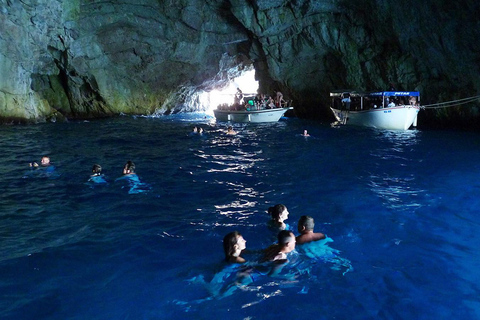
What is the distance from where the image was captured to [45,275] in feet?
16.6

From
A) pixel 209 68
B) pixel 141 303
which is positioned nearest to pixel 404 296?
pixel 141 303

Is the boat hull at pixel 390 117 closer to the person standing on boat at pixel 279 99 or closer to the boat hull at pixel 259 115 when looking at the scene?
the boat hull at pixel 259 115

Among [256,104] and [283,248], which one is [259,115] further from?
[283,248]

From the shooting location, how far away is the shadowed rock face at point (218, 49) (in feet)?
61.5

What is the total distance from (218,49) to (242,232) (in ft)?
89.6

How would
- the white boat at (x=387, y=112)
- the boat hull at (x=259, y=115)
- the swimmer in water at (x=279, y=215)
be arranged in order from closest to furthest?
1. the swimmer in water at (x=279, y=215)
2. the white boat at (x=387, y=112)
3. the boat hull at (x=259, y=115)

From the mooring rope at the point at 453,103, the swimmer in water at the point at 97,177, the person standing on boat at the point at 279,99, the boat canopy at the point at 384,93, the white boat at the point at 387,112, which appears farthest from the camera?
the person standing on boat at the point at 279,99

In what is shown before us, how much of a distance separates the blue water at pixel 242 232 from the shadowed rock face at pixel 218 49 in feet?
26.7

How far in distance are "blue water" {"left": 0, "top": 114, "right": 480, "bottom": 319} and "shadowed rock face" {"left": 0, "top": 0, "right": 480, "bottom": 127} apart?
320 inches

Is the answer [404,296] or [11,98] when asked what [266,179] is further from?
[11,98]

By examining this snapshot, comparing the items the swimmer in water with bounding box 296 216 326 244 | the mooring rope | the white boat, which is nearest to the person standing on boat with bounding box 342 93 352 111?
the white boat

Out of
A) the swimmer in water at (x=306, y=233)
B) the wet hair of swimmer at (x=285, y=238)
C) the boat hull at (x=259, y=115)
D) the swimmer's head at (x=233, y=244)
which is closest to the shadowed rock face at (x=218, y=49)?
the boat hull at (x=259, y=115)

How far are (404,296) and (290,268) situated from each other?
1.47 meters

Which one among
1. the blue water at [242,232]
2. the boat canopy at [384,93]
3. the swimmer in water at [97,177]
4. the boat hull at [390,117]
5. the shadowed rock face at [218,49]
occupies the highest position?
the shadowed rock face at [218,49]
